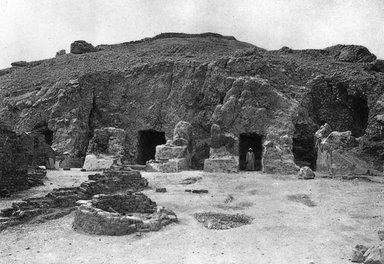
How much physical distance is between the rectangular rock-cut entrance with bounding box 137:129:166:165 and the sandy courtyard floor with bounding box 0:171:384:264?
1228 cm

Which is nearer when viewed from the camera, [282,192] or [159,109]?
[282,192]

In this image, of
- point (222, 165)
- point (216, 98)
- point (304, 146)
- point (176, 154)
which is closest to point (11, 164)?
point (176, 154)

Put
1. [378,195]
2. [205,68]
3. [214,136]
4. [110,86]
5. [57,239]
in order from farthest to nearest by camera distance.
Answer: [110,86], [205,68], [214,136], [378,195], [57,239]

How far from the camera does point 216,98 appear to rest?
2620cm

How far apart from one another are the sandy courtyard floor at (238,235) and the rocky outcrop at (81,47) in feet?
83.0

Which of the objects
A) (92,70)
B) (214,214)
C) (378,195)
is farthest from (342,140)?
(92,70)

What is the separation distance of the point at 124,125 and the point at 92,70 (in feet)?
19.0

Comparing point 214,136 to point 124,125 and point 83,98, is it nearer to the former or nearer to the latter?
point 124,125

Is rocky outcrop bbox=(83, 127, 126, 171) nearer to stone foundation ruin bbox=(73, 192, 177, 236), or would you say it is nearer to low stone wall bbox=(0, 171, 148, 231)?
low stone wall bbox=(0, 171, 148, 231)

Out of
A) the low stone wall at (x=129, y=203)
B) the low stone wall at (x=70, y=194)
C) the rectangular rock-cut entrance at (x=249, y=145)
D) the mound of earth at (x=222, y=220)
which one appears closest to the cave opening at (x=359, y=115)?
the rectangular rock-cut entrance at (x=249, y=145)

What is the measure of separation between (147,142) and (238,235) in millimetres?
20008

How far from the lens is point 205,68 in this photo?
27.7 metres

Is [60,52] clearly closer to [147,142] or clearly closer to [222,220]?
[147,142]

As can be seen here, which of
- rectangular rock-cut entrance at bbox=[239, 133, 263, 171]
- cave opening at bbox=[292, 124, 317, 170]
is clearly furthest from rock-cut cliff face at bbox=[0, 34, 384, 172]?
rectangular rock-cut entrance at bbox=[239, 133, 263, 171]
